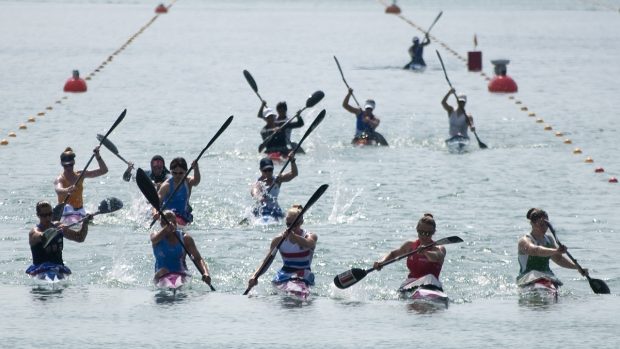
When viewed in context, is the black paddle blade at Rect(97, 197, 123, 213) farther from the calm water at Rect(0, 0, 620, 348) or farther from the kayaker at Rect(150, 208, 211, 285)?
the kayaker at Rect(150, 208, 211, 285)

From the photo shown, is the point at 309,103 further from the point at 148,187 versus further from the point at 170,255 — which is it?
the point at 170,255

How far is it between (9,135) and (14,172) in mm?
4990

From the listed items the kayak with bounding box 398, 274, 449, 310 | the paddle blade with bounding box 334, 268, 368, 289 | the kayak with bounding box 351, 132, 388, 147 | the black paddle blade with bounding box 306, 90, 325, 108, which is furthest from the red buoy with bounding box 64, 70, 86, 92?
the kayak with bounding box 398, 274, 449, 310

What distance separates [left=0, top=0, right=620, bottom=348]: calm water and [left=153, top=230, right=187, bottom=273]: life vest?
446 mm

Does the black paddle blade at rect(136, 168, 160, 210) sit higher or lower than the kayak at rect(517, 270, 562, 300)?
higher

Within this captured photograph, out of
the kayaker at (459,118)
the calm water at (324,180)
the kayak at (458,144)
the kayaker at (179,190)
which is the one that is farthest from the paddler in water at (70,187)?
the kayak at (458,144)

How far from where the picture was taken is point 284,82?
44.1 metres

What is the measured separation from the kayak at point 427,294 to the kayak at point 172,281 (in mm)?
2718

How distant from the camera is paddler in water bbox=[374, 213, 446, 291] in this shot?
17391 mm

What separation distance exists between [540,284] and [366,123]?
13383 millimetres

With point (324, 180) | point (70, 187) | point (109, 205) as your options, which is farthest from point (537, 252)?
point (324, 180)

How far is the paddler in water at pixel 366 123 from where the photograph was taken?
102 ft

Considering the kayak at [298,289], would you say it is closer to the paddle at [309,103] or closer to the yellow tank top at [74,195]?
the yellow tank top at [74,195]

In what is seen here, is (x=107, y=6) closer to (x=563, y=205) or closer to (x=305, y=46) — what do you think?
(x=305, y=46)
